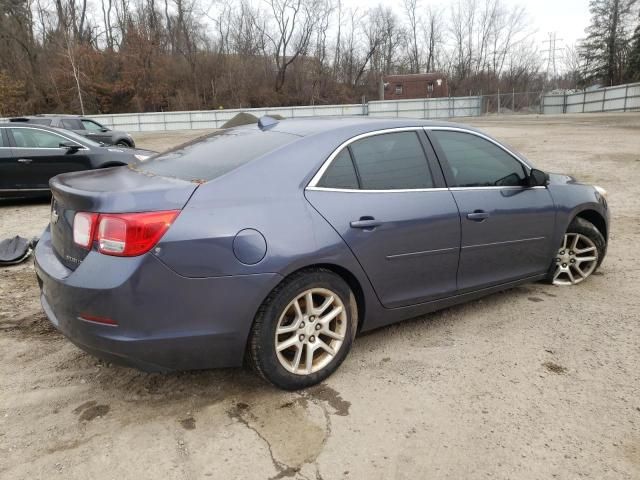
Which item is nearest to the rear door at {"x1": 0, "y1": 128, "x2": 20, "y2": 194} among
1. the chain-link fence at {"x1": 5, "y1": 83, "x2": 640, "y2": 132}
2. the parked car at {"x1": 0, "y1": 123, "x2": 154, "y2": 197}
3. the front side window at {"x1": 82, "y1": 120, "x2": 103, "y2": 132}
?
the parked car at {"x1": 0, "y1": 123, "x2": 154, "y2": 197}

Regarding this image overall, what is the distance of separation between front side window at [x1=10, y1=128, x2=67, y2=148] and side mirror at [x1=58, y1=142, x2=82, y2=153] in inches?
2.8

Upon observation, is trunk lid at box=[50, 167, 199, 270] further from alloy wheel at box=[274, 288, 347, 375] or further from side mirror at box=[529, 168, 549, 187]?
side mirror at box=[529, 168, 549, 187]

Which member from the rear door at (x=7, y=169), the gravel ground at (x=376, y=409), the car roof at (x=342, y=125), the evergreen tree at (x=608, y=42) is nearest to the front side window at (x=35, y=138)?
the rear door at (x=7, y=169)

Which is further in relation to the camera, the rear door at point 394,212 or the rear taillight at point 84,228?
the rear door at point 394,212

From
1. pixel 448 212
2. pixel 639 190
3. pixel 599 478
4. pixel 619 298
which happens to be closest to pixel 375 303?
pixel 448 212

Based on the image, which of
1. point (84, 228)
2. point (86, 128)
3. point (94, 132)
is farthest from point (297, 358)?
point (86, 128)

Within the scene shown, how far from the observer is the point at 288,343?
2814 mm

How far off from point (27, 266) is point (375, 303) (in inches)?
160

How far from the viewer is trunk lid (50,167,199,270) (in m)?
2.53

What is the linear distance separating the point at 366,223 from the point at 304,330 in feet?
2.35

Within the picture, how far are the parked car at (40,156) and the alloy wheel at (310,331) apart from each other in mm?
7001

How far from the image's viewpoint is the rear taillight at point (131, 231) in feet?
8.00

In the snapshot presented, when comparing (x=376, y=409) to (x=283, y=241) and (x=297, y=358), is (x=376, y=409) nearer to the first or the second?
(x=297, y=358)

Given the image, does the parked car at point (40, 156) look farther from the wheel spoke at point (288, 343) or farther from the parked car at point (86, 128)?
the wheel spoke at point (288, 343)
